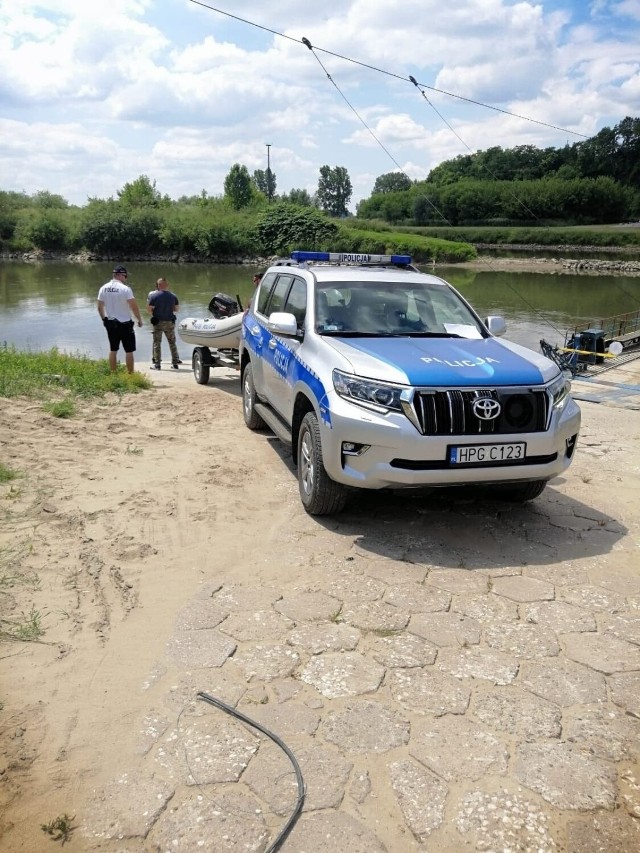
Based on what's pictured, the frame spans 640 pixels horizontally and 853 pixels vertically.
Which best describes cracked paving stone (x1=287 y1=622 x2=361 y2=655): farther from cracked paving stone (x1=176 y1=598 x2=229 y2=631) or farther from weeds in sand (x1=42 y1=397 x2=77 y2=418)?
weeds in sand (x1=42 y1=397 x2=77 y2=418)

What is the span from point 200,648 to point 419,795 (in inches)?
55.3

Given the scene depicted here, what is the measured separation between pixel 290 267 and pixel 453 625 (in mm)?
4413

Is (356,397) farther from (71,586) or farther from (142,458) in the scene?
(142,458)

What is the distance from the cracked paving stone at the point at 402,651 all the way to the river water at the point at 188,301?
45.3 feet

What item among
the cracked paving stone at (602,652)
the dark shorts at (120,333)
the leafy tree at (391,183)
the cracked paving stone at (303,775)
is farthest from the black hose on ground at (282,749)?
the leafy tree at (391,183)

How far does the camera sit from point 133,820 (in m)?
2.52

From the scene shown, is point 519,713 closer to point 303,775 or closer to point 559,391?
point 303,775

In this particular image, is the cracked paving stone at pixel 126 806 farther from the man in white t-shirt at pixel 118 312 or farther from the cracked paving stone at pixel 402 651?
the man in white t-shirt at pixel 118 312

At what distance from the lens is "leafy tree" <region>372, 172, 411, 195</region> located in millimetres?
154675

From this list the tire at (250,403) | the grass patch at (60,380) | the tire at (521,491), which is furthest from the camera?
the grass patch at (60,380)

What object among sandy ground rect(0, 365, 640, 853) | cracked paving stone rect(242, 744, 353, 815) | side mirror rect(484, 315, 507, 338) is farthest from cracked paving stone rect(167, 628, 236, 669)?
side mirror rect(484, 315, 507, 338)

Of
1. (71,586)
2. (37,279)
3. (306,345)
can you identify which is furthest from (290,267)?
(37,279)

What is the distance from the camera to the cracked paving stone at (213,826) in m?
2.42

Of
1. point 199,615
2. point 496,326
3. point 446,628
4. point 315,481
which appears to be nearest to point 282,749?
point 199,615
